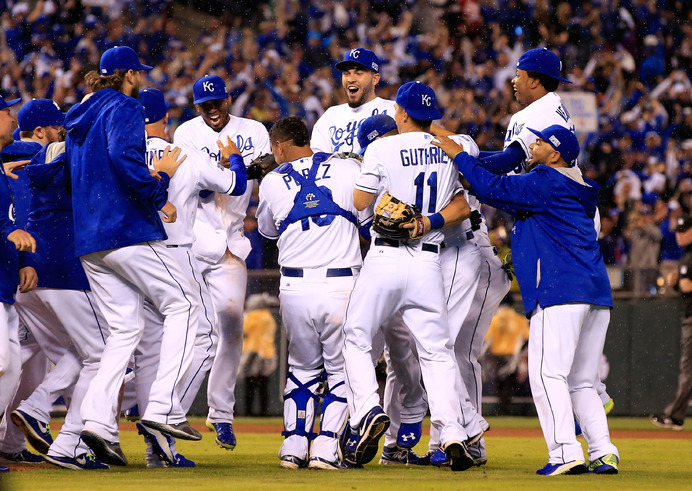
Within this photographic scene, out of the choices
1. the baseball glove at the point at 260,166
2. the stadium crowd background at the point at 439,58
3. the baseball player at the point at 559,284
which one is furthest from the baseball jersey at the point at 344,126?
the stadium crowd background at the point at 439,58

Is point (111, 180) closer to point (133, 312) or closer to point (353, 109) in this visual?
point (133, 312)

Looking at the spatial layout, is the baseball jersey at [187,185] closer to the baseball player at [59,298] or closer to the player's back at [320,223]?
the player's back at [320,223]

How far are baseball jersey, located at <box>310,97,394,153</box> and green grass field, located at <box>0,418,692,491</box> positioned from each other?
2626 millimetres

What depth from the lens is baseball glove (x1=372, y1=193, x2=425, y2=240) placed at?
6.65 meters

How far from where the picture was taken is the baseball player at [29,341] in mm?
7289

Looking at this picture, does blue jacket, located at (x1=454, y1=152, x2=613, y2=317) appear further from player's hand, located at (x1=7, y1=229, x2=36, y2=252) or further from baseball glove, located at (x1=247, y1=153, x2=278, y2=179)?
player's hand, located at (x1=7, y1=229, x2=36, y2=252)

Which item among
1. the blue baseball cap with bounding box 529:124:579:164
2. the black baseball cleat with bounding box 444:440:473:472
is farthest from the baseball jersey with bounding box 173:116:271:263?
the black baseball cleat with bounding box 444:440:473:472

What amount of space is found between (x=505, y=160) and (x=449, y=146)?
597mm

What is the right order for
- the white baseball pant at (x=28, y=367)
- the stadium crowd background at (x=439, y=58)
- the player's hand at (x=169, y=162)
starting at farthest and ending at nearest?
the stadium crowd background at (x=439, y=58) < the white baseball pant at (x=28, y=367) < the player's hand at (x=169, y=162)

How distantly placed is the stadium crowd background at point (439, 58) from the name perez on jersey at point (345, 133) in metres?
7.69

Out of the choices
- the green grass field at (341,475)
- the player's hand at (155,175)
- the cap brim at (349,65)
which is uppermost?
the cap brim at (349,65)

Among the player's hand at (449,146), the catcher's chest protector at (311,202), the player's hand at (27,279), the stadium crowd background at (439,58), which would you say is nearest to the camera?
the player's hand at (27,279)

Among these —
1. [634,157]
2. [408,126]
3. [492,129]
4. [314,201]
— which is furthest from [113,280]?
[634,157]

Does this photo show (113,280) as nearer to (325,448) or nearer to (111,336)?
(111,336)
